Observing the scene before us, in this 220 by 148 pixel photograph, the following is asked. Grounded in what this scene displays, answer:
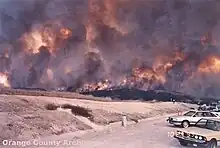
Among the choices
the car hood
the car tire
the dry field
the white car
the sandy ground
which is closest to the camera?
the car tire

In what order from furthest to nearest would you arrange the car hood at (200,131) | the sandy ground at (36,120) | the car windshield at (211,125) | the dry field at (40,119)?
the dry field at (40,119) < the sandy ground at (36,120) < the car windshield at (211,125) < the car hood at (200,131)

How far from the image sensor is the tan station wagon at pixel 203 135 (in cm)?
1959

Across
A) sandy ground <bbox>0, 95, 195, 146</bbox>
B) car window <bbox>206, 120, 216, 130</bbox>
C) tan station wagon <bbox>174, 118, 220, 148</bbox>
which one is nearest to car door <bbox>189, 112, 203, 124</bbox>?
sandy ground <bbox>0, 95, 195, 146</bbox>

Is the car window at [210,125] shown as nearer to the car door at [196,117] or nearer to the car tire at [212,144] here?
the car tire at [212,144]

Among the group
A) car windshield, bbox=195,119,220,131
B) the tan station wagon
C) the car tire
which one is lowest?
the car tire

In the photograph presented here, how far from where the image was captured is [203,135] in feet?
64.4

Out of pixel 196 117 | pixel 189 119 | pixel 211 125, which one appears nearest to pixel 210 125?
pixel 211 125

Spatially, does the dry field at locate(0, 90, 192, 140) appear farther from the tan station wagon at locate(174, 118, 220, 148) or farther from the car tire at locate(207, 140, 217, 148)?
the car tire at locate(207, 140, 217, 148)

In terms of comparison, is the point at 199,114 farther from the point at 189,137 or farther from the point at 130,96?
the point at 130,96

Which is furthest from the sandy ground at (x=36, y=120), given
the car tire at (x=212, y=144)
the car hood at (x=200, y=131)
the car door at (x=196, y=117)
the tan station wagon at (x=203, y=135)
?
the car tire at (x=212, y=144)

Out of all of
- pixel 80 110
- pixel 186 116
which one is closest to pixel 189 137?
pixel 186 116

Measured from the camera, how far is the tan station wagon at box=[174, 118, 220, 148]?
19594 millimetres

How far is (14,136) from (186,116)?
18.6 meters

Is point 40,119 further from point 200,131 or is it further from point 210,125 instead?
point 210,125
